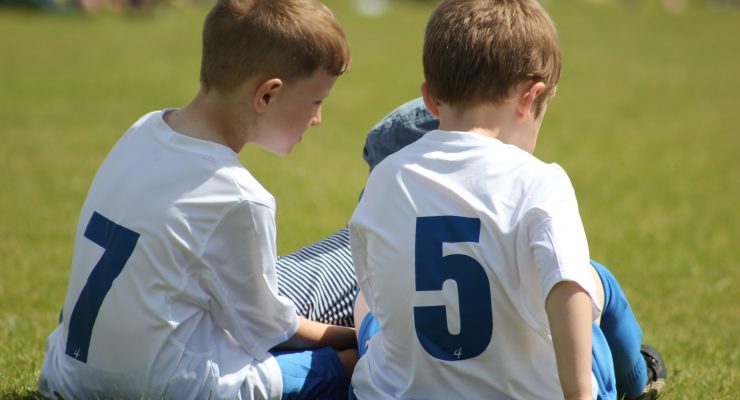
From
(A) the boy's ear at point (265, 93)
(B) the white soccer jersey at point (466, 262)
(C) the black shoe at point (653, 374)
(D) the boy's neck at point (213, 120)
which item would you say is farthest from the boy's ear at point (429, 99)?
(C) the black shoe at point (653, 374)

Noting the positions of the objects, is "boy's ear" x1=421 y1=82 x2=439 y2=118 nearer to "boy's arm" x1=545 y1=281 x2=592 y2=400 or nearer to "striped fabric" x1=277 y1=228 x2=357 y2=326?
"boy's arm" x1=545 y1=281 x2=592 y2=400

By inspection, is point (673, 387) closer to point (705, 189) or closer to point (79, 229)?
point (79, 229)

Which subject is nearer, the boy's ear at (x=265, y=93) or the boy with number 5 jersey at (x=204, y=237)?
the boy with number 5 jersey at (x=204, y=237)

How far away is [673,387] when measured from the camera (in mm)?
3248

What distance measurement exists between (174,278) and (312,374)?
1.74ft

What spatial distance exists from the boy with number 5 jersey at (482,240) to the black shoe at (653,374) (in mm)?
623

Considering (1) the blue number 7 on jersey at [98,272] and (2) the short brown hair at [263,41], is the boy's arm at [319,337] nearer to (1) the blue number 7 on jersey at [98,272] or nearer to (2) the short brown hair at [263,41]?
(1) the blue number 7 on jersey at [98,272]

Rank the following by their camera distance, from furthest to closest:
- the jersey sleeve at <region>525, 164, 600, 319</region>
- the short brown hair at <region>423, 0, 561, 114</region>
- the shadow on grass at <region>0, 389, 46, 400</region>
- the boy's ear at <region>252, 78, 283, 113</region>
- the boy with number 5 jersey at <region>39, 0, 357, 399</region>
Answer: the shadow on grass at <region>0, 389, 46, 400</region> < the boy's ear at <region>252, 78, 283, 113</region> < the boy with number 5 jersey at <region>39, 0, 357, 399</region> < the short brown hair at <region>423, 0, 561, 114</region> < the jersey sleeve at <region>525, 164, 600, 319</region>

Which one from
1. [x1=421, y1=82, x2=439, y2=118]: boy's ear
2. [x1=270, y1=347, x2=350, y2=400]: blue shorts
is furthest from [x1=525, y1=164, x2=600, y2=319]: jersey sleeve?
[x1=270, y1=347, x2=350, y2=400]: blue shorts

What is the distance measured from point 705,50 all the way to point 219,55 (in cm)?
1523

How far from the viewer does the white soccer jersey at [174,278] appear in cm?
245

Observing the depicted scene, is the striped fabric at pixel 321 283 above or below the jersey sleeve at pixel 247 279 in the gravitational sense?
below

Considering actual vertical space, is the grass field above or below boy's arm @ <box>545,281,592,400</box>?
below

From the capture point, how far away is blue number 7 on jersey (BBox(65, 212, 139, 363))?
2.48 meters
